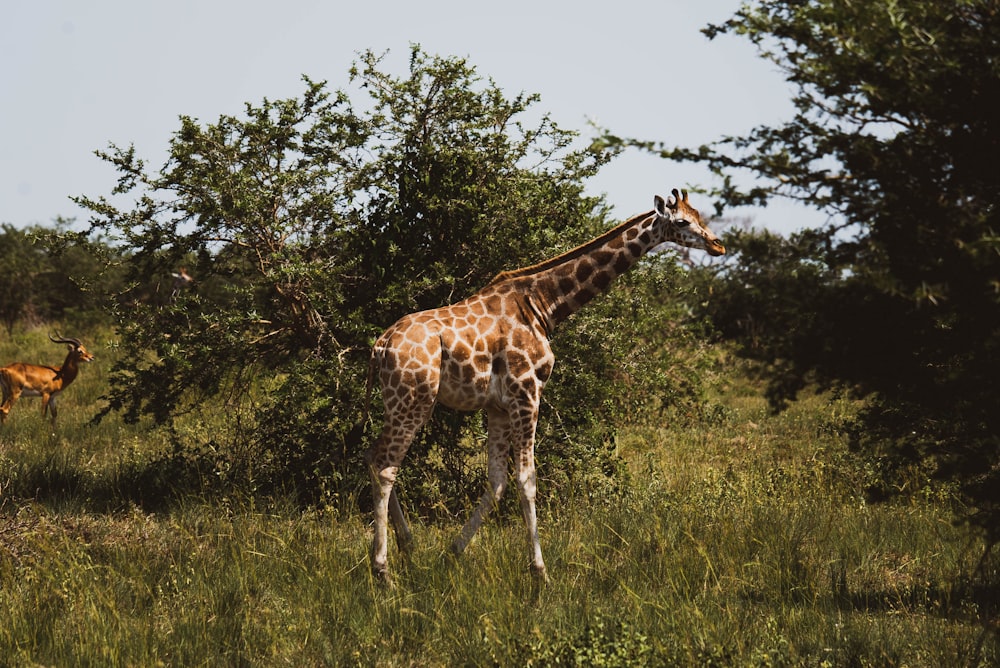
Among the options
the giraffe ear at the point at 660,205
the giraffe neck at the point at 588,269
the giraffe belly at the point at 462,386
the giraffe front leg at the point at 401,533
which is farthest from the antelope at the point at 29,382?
the giraffe ear at the point at 660,205

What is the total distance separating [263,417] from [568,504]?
3321 millimetres

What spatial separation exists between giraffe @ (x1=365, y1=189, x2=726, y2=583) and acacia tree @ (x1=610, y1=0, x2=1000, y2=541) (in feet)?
8.09

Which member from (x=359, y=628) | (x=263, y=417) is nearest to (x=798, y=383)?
(x=359, y=628)

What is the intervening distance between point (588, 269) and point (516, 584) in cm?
259

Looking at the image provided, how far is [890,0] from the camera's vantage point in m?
4.63

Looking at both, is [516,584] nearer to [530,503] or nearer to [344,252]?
[530,503]

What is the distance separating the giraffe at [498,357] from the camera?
7602mm

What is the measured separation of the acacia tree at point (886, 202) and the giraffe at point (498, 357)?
2467 mm

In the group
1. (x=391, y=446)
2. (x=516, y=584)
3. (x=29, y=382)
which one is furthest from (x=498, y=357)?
(x=29, y=382)

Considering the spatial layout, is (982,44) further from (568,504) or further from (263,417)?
(263,417)

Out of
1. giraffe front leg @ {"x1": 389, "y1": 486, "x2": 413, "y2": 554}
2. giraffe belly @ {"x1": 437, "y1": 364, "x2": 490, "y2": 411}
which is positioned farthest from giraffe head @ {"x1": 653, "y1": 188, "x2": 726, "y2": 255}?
giraffe front leg @ {"x1": 389, "y1": 486, "x2": 413, "y2": 554}

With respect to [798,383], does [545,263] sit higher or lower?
higher

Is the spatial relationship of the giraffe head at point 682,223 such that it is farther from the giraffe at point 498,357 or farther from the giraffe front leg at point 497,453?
the giraffe front leg at point 497,453

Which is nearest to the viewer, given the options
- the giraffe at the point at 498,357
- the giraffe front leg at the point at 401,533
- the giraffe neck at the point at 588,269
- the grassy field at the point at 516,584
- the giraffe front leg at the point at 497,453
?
the grassy field at the point at 516,584
